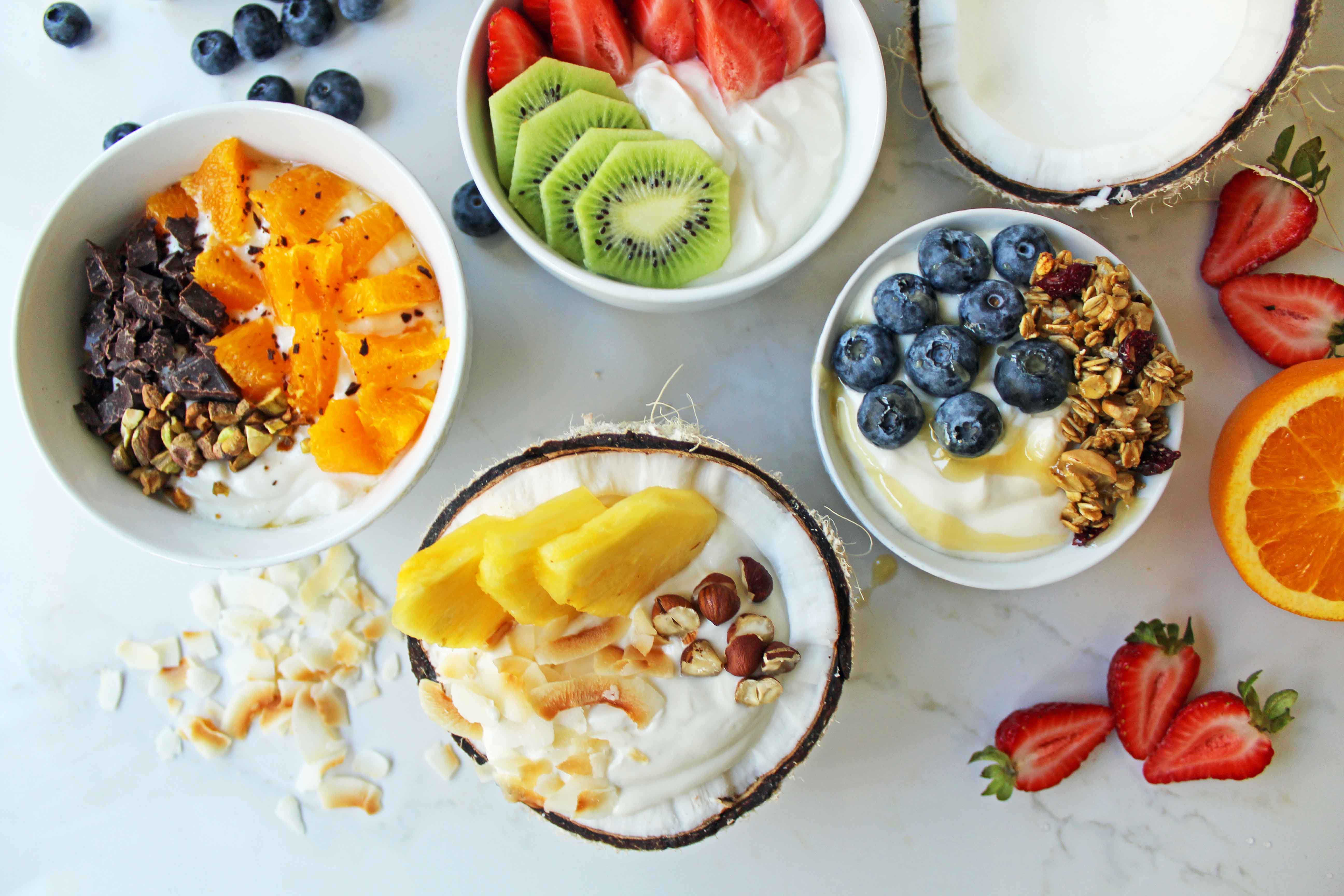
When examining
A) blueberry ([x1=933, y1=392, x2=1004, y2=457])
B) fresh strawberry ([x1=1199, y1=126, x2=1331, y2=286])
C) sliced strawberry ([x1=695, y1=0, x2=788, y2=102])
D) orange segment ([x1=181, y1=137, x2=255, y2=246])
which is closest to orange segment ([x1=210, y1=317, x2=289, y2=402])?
orange segment ([x1=181, y1=137, x2=255, y2=246])

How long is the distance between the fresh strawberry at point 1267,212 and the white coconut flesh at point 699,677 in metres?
1.03

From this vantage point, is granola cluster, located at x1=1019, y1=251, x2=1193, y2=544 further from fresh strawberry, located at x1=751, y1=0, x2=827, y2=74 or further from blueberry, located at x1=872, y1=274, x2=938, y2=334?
fresh strawberry, located at x1=751, y1=0, x2=827, y2=74

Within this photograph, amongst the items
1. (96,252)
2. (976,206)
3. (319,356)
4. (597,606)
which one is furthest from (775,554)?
(96,252)

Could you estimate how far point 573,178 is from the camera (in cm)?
131

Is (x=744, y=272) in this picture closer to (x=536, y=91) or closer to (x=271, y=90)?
(x=536, y=91)

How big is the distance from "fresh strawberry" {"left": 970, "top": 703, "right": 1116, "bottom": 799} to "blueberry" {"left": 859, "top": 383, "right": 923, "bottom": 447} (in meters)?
0.62

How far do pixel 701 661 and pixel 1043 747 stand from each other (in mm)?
812

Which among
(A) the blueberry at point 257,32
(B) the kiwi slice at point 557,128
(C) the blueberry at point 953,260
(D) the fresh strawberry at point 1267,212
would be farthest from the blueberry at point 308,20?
(D) the fresh strawberry at point 1267,212

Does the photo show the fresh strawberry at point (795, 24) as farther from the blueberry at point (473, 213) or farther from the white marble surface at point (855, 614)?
the blueberry at point (473, 213)

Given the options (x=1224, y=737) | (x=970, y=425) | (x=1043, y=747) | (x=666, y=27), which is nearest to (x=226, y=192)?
(x=666, y=27)

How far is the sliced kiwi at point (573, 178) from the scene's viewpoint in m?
1.28

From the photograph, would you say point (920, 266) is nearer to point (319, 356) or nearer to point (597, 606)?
point (597, 606)

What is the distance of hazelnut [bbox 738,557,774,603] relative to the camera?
1219mm

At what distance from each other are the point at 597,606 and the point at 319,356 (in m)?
0.58
